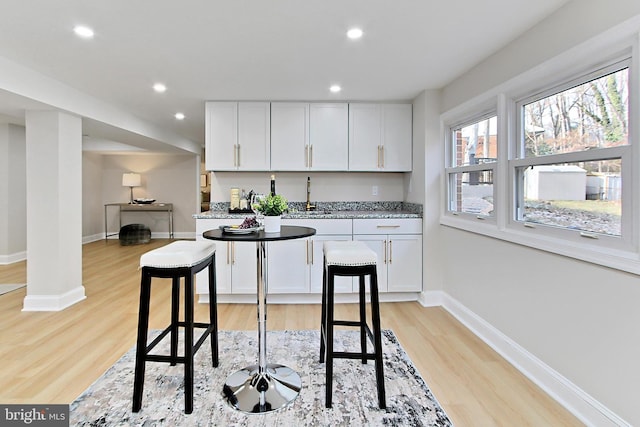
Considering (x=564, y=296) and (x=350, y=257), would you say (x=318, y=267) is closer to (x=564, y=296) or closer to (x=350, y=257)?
(x=350, y=257)

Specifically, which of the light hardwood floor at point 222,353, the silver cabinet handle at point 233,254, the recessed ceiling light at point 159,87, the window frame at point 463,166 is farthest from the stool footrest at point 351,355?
the recessed ceiling light at point 159,87

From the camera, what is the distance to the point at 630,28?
1.54 metres

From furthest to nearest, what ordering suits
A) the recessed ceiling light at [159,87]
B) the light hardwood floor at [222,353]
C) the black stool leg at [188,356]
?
the recessed ceiling light at [159,87] < the light hardwood floor at [222,353] < the black stool leg at [188,356]

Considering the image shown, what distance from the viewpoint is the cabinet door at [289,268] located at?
358cm

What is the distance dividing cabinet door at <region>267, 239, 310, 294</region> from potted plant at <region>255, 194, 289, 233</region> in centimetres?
151

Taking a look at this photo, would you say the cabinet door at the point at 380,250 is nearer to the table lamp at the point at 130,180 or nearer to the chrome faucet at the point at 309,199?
the chrome faucet at the point at 309,199

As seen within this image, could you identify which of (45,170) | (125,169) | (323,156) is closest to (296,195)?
(323,156)

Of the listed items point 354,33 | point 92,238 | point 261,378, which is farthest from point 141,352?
point 92,238

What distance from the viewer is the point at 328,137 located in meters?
3.91

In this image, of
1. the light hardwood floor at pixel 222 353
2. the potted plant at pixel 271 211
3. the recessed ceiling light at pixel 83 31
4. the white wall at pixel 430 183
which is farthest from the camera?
the white wall at pixel 430 183

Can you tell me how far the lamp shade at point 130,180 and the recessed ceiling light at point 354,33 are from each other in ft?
22.9

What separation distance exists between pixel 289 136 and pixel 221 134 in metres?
0.77

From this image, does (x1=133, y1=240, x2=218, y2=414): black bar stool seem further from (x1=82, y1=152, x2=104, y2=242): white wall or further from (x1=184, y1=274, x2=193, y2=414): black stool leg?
(x1=82, y1=152, x2=104, y2=242): white wall

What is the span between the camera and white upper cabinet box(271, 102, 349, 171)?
12.7 ft
